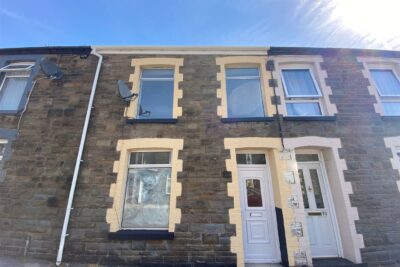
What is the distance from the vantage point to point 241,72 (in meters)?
7.02

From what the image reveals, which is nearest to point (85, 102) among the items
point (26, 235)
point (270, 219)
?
point (26, 235)

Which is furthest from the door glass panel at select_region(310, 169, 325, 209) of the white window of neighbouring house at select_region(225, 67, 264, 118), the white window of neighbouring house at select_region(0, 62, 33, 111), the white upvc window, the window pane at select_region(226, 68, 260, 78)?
the white window of neighbouring house at select_region(0, 62, 33, 111)

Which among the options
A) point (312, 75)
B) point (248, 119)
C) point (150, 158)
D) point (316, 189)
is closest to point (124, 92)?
point (150, 158)

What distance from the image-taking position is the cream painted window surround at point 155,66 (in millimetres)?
6223

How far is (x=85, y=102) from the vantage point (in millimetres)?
6383

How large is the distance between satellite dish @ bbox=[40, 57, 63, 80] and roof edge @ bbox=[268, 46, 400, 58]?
6.50 m

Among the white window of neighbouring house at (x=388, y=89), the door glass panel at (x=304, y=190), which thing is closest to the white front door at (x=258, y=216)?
the door glass panel at (x=304, y=190)

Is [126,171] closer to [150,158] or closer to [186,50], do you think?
[150,158]

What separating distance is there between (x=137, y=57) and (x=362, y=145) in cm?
690

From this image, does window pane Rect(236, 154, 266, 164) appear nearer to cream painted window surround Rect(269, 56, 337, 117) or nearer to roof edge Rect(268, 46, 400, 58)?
cream painted window surround Rect(269, 56, 337, 117)

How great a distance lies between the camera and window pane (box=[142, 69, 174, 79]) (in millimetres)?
7004

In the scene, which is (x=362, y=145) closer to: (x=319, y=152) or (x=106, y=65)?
(x=319, y=152)

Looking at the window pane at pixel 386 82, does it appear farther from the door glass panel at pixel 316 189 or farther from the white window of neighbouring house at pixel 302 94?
the door glass panel at pixel 316 189

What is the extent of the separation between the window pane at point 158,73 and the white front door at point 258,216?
3.65 meters
